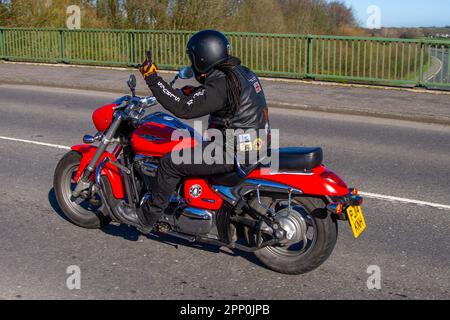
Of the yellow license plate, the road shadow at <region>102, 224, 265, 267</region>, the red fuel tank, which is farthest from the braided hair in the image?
the road shadow at <region>102, 224, 265, 267</region>

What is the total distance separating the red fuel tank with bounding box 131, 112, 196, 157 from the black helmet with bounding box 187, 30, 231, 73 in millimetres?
519

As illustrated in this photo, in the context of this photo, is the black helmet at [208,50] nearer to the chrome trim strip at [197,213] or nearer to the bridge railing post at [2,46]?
the chrome trim strip at [197,213]

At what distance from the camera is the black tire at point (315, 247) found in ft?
15.6

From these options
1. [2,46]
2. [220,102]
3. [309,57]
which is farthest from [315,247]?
[2,46]

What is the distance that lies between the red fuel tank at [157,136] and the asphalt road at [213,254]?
87cm

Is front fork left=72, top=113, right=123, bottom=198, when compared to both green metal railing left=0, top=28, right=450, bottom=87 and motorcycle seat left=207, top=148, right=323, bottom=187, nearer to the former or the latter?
motorcycle seat left=207, top=148, right=323, bottom=187

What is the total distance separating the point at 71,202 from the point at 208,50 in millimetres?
2105

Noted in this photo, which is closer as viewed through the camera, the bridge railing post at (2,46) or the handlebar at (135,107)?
the handlebar at (135,107)

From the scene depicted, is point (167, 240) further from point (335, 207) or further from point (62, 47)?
point (62, 47)

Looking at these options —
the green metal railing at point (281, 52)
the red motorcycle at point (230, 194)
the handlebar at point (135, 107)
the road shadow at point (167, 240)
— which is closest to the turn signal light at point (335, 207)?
the red motorcycle at point (230, 194)

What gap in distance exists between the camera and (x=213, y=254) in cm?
544

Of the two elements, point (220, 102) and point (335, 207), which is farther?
point (220, 102)
